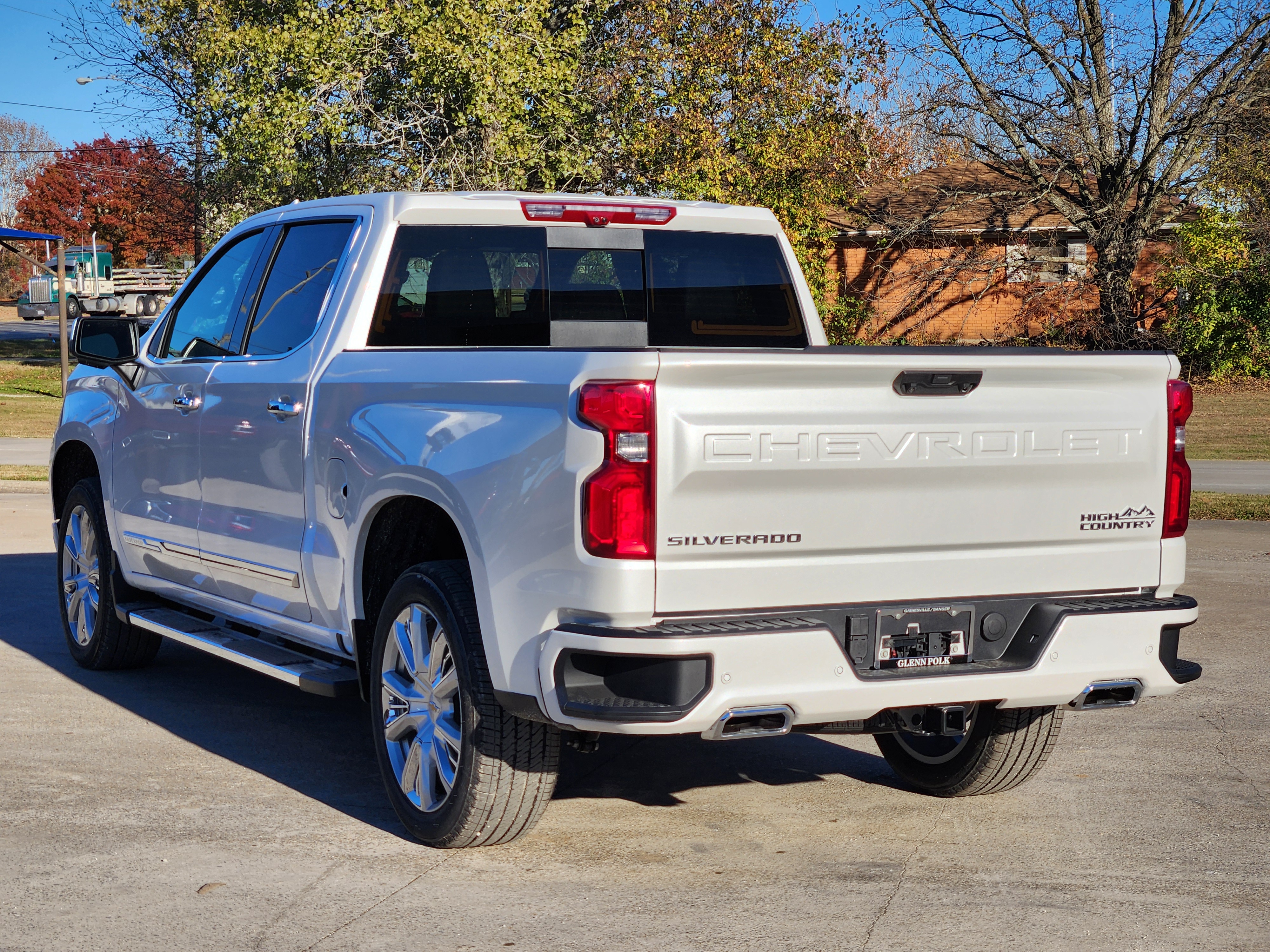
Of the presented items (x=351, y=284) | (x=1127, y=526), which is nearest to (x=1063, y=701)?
(x=1127, y=526)

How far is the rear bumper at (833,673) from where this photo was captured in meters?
3.95

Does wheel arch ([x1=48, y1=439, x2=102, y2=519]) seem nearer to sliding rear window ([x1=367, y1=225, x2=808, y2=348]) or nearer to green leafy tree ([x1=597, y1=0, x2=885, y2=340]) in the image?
sliding rear window ([x1=367, y1=225, x2=808, y2=348])

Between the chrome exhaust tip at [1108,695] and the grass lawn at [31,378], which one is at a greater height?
the chrome exhaust tip at [1108,695]

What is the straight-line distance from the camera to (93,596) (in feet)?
24.3

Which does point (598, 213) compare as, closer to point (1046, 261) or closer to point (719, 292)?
point (719, 292)

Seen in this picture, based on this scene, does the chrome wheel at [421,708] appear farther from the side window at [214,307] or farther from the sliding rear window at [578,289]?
the side window at [214,307]

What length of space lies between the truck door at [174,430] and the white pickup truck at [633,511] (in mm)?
147

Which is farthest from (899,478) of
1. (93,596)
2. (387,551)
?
(93,596)

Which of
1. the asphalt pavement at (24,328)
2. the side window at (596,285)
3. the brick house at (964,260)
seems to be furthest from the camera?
the asphalt pavement at (24,328)

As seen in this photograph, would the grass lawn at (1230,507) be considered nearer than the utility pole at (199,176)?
Yes

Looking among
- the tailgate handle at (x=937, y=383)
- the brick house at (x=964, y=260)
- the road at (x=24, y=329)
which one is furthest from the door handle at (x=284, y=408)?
the road at (x=24, y=329)

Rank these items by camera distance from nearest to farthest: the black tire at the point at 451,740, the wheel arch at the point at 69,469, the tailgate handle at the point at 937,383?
the tailgate handle at the point at 937,383
the black tire at the point at 451,740
the wheel arch at the point at 69,469

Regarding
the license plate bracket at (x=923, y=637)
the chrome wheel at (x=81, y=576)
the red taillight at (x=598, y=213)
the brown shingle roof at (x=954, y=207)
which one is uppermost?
the brown shingle roof at (x=954, y=207)

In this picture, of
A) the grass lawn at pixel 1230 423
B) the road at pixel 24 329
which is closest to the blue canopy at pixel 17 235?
the road at pixel 24 329
